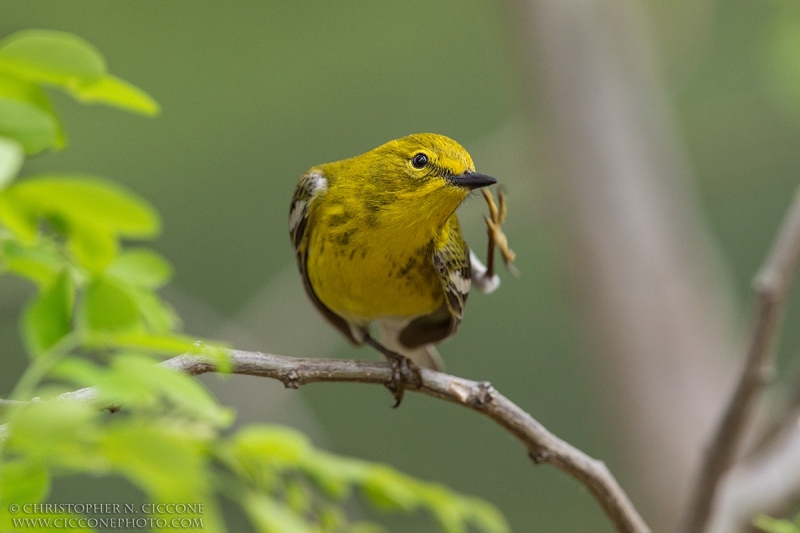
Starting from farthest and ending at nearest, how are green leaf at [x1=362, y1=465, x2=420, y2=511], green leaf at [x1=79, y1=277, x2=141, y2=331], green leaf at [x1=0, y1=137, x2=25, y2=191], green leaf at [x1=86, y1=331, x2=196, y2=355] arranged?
green leaf at [x1=362, y1=465, x2=420, y2=511]
green leaf at [x1=79, y1=277, x2=141, y2=331]
green leaf at [x1=86, y1=331, x2=196, y2=355]
green leaf at [x1=0, y1=137, x2=25, y2=191]

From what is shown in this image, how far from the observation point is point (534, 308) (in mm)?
10148

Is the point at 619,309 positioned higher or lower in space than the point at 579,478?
higher

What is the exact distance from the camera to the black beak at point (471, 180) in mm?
2168

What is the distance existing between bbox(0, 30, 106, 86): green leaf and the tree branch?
2.69ft

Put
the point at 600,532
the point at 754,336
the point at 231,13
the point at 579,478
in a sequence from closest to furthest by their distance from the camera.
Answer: the point at 579,478
the point at 754,336
the point at 231,13
the point at 600,532

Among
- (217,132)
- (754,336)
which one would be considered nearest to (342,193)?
(754,336)

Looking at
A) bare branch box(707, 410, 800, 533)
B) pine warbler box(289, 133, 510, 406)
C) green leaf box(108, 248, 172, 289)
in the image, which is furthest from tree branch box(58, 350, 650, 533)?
bare branch box(707, 410, 800, 533)

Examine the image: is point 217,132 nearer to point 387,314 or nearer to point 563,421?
point 563,421

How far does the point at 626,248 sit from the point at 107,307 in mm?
5152

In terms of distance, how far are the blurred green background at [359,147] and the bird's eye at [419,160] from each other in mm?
5308

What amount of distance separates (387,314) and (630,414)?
374 cm

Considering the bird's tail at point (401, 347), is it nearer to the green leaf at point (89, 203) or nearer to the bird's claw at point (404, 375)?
the bird's claw at point (404, 375)

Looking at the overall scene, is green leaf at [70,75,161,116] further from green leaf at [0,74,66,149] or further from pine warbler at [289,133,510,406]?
pine warbler at [289,133,510,406]

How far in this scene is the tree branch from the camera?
6.07 feet
